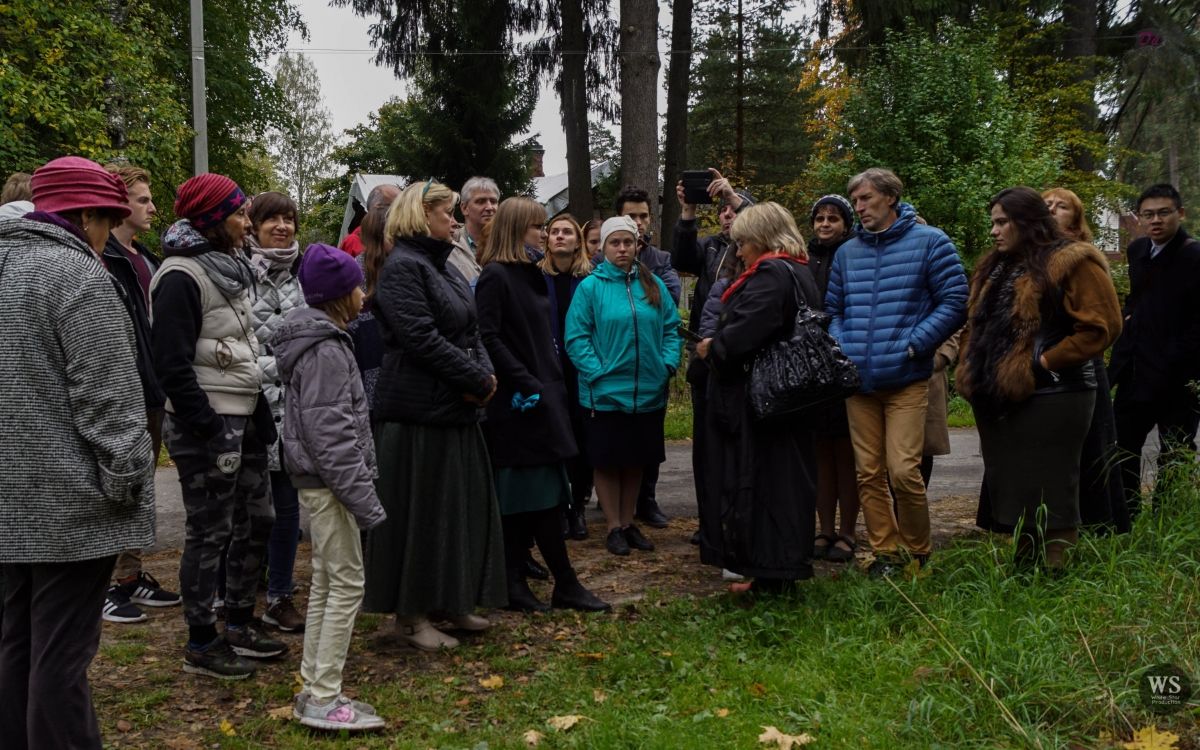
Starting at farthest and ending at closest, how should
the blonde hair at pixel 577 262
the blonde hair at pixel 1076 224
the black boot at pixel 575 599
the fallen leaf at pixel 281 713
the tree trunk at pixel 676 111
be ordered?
the tree trunk at pixel 676 111 → the blonde hair at pixel 577 262 → the blonde hair at pixel 1076 224 → the black boot at pixel 575 599 → the fallen leaf at pixel 281 713

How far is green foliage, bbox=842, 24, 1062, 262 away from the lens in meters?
13.9

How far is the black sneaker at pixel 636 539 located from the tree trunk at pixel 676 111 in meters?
11.4

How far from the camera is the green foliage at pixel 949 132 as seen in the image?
45.5ft

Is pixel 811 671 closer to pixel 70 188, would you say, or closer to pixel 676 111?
pixel 70 188

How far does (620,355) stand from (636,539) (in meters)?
1.24

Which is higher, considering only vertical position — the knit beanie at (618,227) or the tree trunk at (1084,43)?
the tree trunk at (1084,43)

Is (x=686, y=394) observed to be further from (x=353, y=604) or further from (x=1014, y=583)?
(x=353, y=604)

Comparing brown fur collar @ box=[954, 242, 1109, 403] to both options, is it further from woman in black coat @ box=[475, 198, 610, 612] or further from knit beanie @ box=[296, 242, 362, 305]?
knit beanie @ box=[296, 242, 362, 305]

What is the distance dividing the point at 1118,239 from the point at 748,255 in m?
21.4

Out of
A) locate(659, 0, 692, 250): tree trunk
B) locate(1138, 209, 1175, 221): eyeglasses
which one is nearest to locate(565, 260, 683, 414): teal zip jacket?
locate(1138, 209, 1175, 221): eyeglasses

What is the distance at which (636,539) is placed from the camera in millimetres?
6625

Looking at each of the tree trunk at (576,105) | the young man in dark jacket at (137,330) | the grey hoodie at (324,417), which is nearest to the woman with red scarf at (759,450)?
the grey hoodie at (324,417)

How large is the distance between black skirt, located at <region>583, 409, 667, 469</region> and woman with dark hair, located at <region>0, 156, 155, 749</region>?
11.5 feet

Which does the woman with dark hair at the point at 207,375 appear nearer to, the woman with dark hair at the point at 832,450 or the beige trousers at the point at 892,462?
the beige trousers at the point at 892,462
